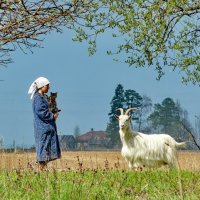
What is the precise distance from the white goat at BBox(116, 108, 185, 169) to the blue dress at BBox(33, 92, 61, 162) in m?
3.61

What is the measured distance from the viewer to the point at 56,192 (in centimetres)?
741

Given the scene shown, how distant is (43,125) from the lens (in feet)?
41.9

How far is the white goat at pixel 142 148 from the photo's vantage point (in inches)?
640

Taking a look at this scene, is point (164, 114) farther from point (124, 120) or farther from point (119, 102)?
point (124, 120)

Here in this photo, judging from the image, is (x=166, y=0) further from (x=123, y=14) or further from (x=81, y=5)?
(x=81, y=5)

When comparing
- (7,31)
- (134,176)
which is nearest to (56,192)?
(134,176)

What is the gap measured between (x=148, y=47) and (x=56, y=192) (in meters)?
11.1

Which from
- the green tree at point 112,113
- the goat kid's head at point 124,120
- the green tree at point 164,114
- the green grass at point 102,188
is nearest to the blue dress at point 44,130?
the green grass at point 102,188

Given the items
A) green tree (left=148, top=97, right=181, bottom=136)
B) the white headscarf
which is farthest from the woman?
green tree (left=148, top=97, right=181, bottom=136)

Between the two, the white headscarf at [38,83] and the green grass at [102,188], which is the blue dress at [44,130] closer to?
the white headscarf at [38,83]

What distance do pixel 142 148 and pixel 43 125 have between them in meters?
4.54

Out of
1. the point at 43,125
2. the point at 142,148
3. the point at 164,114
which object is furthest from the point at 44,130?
the point at 164,114

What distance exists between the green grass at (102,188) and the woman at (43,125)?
183 centimetres

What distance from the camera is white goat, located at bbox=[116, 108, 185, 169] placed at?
640 inches
